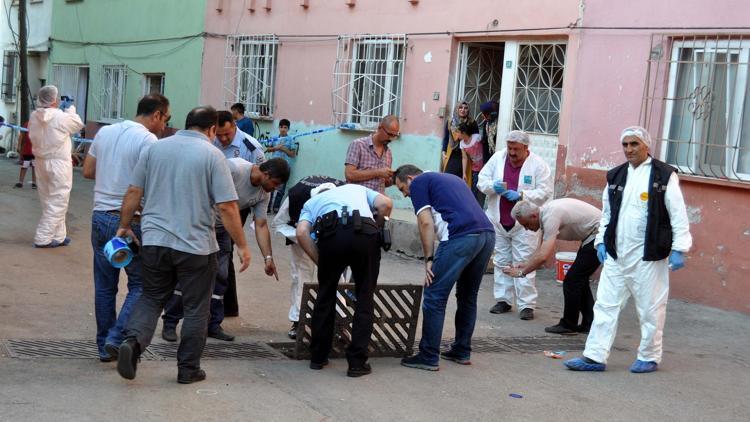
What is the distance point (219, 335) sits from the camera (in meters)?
7.93

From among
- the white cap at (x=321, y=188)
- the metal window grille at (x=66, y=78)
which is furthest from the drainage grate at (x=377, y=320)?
the metal window grille at (x=66, y=78)

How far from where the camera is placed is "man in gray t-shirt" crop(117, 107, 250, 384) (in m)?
6.26

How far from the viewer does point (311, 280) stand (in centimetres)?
823

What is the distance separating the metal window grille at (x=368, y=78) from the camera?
606 inches

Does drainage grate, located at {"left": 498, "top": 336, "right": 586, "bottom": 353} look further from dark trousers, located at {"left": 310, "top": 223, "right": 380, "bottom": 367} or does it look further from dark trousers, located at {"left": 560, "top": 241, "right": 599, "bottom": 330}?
dark trousers, located at {"left": 310, "top": 223, "right": 380, "bottom": 367}

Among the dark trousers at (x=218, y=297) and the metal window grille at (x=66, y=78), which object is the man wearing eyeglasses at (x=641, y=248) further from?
the metal window grille at (x=66, y=78)

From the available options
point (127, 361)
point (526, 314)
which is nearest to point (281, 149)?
point (526, 314)

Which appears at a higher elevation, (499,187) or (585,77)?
(585,77)

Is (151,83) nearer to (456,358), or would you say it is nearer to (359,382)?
(456,358)

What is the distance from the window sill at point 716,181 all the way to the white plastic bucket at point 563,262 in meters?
1.41

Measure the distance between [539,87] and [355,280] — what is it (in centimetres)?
679

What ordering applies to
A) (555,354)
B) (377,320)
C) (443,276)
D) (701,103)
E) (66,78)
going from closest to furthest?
(443,276), (377,320), (555,354), (701,103), (66,78)

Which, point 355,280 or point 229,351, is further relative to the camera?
point 229,351

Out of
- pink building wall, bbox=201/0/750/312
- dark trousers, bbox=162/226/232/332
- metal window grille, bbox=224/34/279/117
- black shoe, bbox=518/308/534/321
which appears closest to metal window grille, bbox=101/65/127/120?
metal window grille, bbox=224/34/279/117
